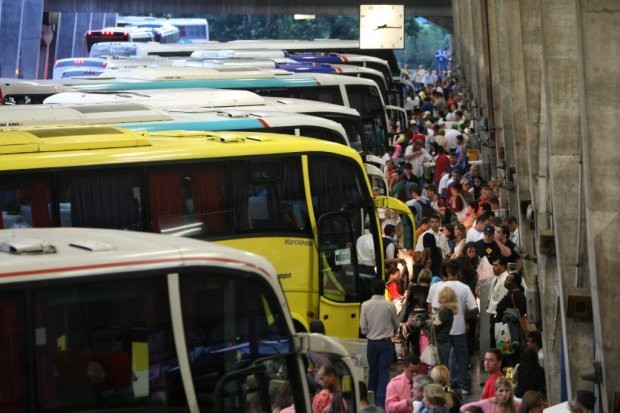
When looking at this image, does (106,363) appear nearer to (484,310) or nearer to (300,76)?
(484,310)

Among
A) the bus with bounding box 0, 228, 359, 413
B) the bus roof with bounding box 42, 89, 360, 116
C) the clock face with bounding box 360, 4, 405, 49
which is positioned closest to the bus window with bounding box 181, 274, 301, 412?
the bus with bounding box 0, 228, 359, 413

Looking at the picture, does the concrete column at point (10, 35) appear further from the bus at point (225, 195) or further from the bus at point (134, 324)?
the bus at point (134, 324)

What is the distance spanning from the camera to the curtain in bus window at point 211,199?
15.4 m

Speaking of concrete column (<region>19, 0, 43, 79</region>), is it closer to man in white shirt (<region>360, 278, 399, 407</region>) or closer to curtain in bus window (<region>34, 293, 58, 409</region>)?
man in white shirt (<region>360, 278, 399, 407</region>)

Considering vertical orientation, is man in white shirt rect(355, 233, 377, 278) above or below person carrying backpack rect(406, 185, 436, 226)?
above

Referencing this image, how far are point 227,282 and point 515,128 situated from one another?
13.8 meters

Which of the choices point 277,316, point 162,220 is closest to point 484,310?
point 162,220

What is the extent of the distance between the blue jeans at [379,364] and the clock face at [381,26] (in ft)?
81.3

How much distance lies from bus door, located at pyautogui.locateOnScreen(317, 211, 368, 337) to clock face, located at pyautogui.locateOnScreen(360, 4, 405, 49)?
23520 millimetres

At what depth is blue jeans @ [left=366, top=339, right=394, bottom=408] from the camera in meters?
15.8

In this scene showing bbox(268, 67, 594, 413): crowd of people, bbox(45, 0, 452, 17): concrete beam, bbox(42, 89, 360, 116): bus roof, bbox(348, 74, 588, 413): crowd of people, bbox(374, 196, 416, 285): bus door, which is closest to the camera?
bbox(268, 67, 594, 413): crowd of people

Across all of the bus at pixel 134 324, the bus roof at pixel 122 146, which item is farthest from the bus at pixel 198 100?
the bus at pixel 134 324

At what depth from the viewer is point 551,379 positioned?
16.0 m

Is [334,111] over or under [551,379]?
over
